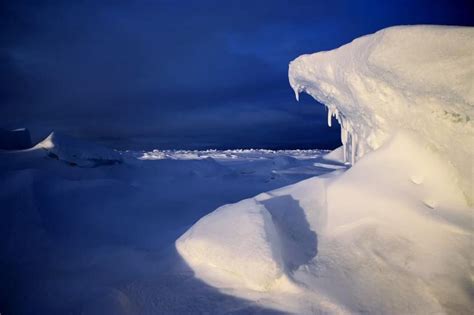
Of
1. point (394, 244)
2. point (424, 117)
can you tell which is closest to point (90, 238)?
point (394, 244)

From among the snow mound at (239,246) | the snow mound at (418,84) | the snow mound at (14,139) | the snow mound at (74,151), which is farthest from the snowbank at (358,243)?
the snow mound at (14,139)

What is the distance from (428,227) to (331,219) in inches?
44.2

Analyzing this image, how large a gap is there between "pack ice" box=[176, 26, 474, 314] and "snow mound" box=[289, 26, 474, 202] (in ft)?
0.04

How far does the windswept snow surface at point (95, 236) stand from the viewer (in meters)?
3.02

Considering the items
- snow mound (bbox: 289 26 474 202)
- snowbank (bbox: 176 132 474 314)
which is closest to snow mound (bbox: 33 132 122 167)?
snowbank (bbox: 176 132 474 314)

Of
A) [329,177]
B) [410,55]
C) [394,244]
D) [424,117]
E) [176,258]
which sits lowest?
[176,258]

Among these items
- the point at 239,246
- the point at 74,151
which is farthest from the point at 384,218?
the point at 74,151

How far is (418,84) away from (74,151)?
30.7 feet

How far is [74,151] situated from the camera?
29.6 ft

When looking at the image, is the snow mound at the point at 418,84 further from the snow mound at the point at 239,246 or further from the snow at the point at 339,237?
the snow mound at the point at 239,246

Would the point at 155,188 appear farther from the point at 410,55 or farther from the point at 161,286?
the point at 410,55

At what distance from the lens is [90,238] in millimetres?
5141

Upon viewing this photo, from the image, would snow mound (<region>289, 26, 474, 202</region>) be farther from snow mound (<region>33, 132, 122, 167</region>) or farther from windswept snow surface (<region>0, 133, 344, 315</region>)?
snow mound (<region>33, 132, 122, 167</region>)

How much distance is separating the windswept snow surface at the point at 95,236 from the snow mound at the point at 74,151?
3 centimetres
